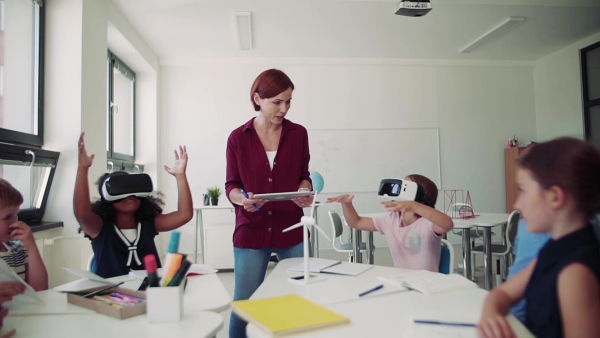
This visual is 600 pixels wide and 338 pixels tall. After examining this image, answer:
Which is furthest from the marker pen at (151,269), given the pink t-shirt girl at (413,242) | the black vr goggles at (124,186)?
the pink t-shirt girl at (413,242)

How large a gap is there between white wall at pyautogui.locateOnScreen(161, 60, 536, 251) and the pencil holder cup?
16.8 feet

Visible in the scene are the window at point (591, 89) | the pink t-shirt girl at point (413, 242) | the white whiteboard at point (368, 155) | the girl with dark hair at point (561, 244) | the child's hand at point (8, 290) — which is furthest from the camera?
the white whiteboard at point (368, 155)

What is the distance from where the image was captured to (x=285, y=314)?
97cm

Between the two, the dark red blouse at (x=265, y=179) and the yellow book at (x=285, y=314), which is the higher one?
the dark red blouse at (x=265, y=179)

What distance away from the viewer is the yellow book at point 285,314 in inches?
34.8

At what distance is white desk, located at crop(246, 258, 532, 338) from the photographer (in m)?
0.89

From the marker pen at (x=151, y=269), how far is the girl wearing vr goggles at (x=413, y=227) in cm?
99

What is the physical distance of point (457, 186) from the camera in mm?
6496

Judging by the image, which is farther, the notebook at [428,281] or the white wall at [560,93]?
the white wall at [560,93]

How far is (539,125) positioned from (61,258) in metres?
6.99

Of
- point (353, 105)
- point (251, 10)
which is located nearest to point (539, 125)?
point (353, 105)

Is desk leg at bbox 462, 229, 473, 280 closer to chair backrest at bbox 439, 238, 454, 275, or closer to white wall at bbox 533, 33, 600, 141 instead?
chair backrest at bbox 439, 238, 454, 275

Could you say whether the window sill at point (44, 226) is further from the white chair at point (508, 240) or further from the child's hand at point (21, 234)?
the white chair at point (508, 240)

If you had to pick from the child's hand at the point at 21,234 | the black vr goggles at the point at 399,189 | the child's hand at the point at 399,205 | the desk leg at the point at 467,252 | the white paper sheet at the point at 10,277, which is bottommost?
the desk leg at the point at 467,252
